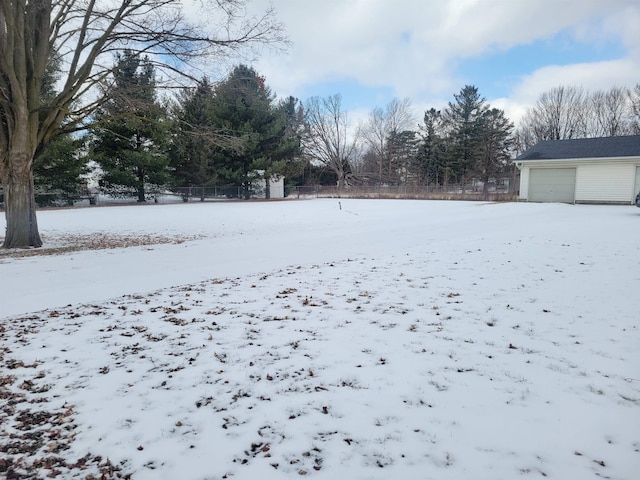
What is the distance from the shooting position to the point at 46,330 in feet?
13.6

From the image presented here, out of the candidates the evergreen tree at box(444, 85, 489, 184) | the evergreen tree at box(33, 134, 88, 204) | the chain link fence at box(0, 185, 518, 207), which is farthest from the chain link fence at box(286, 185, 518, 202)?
the evergreen tree at box(33, 134, 88, 204)

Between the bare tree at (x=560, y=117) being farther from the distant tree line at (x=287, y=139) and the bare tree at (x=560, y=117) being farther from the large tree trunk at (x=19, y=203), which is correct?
the large tree trunk at (x=19, y=203)

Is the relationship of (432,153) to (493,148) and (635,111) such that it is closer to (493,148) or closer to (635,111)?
(493,148)

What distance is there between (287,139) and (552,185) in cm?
2188

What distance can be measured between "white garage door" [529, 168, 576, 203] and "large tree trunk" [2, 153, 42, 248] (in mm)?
23493

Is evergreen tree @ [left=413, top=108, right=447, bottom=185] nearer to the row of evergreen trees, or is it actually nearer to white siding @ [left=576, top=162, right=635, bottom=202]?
the row of evergreen trees

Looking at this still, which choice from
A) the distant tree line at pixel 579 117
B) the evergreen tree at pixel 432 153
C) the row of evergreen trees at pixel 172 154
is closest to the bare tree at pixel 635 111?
the distant tree line at pixel 579 117

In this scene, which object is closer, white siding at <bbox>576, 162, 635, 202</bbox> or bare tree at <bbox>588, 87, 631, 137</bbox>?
white siding at <bbox>576, 162, 635, 202</bbox>

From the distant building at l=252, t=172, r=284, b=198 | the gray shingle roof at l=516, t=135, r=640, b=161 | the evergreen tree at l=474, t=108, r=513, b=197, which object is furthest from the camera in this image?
the evergreen tree at l=474, t=108, r=513, b=197

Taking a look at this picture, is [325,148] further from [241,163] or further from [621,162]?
[621,162]

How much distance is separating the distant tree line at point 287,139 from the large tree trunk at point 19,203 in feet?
8.39

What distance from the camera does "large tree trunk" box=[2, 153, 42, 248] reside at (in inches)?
361

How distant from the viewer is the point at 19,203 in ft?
30.7

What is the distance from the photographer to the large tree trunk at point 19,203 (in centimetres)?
917
